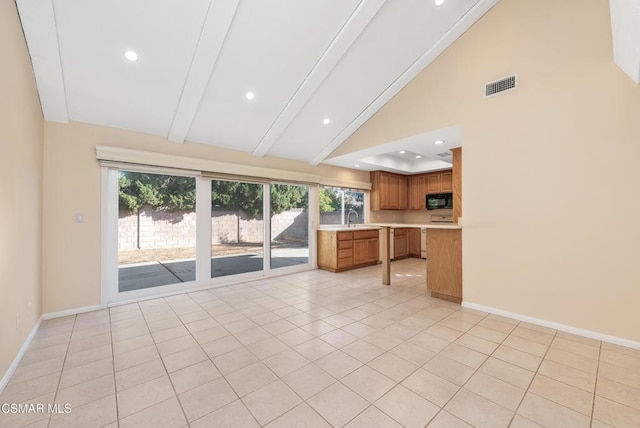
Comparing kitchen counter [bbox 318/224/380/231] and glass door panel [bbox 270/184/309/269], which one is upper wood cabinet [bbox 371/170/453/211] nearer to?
kitchen counter [bbox 318/224/380/231]

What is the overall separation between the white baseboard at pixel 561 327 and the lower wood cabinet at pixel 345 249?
256 cm

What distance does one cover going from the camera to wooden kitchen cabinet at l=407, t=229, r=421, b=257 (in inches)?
290

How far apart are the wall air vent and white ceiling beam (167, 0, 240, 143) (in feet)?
9.86

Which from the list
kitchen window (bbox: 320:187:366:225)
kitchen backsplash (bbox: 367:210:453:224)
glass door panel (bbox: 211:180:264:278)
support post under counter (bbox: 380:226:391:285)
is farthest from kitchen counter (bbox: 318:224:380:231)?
glass door panel (bbox: 211:180:264:278)

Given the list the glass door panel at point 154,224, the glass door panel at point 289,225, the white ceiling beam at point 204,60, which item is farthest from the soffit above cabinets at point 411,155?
the glass door panel at point 154,224

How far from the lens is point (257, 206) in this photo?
16.5 feet

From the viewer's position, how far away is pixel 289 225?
5559 mm

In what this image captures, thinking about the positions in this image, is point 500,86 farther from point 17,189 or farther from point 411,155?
point 17,189

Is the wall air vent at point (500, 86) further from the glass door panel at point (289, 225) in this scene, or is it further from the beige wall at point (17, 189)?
the beige wall at point (17, 189)

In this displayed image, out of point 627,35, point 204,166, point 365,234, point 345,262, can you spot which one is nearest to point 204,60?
point 204,166

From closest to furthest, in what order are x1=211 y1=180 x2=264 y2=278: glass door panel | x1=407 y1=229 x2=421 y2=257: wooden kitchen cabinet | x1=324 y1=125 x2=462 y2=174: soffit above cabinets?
1. x1=324 y1=125 x2=462 y2=174: soffit above cabinets
2. x1=211 y1=180 x2=264 y2=278: glass door panel
3. x1=407 y1=229 x2=421 y2=257: wooden kitchen cabinet

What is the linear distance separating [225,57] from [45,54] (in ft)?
5.41

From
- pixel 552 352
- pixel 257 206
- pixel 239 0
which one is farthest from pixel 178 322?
pixel 552 352

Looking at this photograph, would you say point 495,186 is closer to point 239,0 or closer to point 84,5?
point 239,0
